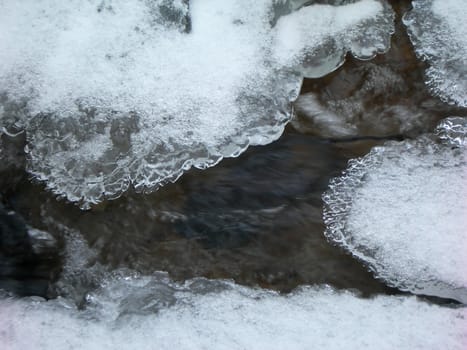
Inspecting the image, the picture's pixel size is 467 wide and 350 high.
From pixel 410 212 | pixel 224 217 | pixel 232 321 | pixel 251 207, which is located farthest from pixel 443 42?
pixel 232 321

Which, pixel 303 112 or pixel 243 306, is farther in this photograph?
pixel 303 112

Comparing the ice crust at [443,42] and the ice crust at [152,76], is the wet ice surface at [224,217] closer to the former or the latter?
the ice crust at [152,76]

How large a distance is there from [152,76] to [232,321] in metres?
0.98

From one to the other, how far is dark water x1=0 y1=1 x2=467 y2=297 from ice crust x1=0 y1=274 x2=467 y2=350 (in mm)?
126

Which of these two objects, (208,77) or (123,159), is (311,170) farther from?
(123,159)

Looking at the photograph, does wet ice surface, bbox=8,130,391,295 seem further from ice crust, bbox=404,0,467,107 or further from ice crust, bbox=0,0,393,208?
ice crust, bbox=404,0,467,107

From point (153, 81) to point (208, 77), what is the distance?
8.4 inches

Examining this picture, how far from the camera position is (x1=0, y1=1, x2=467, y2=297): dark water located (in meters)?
2.05

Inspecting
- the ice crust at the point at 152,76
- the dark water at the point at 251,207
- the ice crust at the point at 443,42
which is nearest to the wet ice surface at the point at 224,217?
the dark water at the point at 251,207

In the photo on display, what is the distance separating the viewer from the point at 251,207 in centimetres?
209

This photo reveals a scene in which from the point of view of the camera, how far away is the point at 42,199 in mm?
2078

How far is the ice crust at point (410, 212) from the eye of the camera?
6.33 feet

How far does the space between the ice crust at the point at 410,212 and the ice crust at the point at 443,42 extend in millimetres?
137

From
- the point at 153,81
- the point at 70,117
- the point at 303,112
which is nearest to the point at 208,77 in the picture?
the point at 153,81
